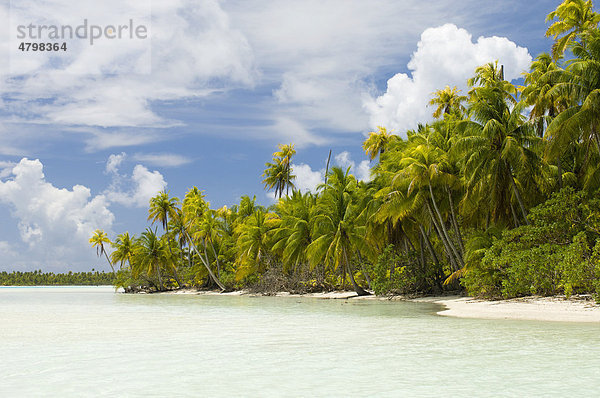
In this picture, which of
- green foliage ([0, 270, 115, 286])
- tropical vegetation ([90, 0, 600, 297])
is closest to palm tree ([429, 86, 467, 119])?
tropical vegetation ([90, 0, 600, 297])

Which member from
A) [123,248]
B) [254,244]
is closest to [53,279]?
[123,248]

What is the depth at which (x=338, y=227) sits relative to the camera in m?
28.4

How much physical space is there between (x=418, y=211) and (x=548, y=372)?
18.2m

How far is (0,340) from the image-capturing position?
11.4m

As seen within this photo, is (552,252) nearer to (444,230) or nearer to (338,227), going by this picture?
(444,230)

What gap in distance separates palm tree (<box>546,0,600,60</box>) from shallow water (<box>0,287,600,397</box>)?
16.3m

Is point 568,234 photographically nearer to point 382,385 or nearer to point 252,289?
point 382,385

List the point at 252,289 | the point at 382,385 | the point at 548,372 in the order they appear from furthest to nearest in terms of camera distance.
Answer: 1. the point at 252,289
2. the point at 548,372
3. the point at 382,385

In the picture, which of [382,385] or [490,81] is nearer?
[382,385]

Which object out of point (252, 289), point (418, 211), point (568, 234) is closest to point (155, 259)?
point (252, 289)

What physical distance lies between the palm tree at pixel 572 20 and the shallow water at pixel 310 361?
16.3 metres

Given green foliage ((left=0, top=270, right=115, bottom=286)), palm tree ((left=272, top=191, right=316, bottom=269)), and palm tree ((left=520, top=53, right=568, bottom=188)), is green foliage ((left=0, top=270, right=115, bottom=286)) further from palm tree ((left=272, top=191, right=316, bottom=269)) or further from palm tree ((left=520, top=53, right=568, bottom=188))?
palm tree ((left=520, top=53, right=568, bottom=188))

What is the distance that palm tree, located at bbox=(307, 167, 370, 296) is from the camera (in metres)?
28.2

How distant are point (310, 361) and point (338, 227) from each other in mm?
20437
